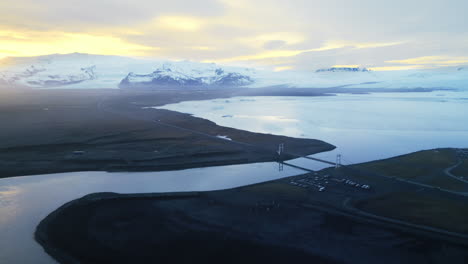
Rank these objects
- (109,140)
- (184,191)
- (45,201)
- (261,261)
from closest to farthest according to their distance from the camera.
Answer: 1. (261,261)
2. (45,201)
3. (184,191)
4. (109,140)

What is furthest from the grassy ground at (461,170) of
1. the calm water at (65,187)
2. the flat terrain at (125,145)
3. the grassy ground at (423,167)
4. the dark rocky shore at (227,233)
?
the calm water at (65,187)

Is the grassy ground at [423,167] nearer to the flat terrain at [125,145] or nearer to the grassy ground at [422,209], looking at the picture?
the grassy ground at [422,209]

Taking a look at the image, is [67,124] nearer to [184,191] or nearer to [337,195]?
[184,191]

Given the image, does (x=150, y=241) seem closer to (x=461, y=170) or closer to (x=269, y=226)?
(x=269, y=226)

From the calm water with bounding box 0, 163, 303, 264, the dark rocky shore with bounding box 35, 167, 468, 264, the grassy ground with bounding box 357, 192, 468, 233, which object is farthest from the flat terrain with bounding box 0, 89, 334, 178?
the grassy ground with bounding box 357, 192, 468, 233

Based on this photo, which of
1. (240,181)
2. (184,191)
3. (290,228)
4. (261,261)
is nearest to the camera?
(261,261)

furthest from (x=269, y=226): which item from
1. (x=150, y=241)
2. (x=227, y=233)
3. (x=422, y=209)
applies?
(x=422, y=209)

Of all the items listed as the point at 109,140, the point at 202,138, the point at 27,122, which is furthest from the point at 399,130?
the point at 27,122

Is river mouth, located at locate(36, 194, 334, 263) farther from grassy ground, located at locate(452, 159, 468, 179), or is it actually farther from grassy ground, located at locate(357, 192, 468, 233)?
grassy ground, located at locate(452, 159, 468, 179)
